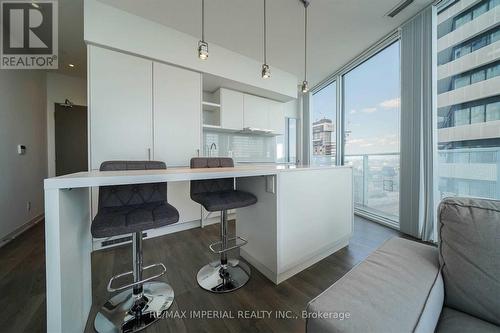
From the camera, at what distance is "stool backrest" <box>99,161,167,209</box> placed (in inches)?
50.8

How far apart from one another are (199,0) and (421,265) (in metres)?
3.03

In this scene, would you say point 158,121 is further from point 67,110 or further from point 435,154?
point 435,154

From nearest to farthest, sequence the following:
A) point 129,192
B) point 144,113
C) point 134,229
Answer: point 134,229
point 129,192
point 144,113

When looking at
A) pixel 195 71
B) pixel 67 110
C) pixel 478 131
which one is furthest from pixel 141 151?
pixel 478 131

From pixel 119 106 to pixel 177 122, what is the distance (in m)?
0.70

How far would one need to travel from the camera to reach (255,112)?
376 centimetres

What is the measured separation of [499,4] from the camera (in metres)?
1.67

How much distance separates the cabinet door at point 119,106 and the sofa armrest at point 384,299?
8.48ft

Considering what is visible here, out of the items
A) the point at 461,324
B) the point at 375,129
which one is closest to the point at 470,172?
the point at 375,129

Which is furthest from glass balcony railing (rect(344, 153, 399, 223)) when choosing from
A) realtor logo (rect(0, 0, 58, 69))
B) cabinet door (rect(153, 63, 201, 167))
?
realtor logo (rect(0, 0, 58, 69))

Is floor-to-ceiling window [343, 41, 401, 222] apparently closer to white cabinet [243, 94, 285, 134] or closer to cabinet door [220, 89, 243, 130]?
white cabinet [243, 94, 285, 134]

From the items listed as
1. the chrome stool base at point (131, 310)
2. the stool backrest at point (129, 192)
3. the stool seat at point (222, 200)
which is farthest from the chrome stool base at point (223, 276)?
the stool backrest at point (129, 192)

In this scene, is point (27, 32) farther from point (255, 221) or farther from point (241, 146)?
point (255, 221)

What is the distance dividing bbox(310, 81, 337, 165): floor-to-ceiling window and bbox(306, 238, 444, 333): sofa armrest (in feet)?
11.7
